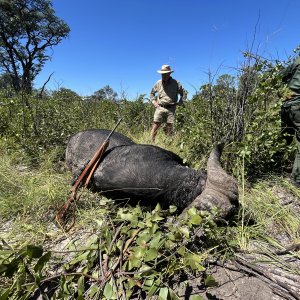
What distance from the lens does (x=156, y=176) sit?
2.44 metres

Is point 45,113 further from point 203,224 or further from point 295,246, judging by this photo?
point 295,246

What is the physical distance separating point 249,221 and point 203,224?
2.55 ft

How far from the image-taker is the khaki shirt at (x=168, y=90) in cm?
592

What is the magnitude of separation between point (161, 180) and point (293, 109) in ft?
6.06

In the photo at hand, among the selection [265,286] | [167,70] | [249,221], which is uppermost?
[167,70]

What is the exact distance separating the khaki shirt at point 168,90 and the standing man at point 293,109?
2702 millimetres

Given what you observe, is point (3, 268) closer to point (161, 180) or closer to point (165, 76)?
point (161, 180)

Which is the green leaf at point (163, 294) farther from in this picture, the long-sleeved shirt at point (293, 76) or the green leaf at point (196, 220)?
the long-sleeved shirt at point (293, 76)

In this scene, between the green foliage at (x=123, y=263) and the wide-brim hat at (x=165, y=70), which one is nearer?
the green foliage at (x=123, y=263)

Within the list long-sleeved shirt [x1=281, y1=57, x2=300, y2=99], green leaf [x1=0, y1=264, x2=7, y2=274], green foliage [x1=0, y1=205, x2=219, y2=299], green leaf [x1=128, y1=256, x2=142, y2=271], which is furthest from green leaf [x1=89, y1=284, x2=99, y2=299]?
long-sleeved shirt [x1=281, y1=57, x2=300, y2=99]

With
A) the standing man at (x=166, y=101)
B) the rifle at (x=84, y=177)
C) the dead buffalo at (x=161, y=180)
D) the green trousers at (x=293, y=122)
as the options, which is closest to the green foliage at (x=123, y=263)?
the dead buffalo at (x=161, y=180)

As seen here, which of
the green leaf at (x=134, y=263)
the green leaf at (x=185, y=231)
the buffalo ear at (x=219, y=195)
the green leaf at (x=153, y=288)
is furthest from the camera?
the buffalo ear at (x=219, y=195)

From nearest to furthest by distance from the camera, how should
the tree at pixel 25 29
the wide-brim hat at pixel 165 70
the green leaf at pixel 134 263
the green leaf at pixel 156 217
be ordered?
the green leaf at pixel 134 263 < the green leaf at pixel 156 217 < the wide-brim hat at pixel 165 70 < the tree at pixel 25 29

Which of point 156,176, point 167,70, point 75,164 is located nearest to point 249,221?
point 156,176
